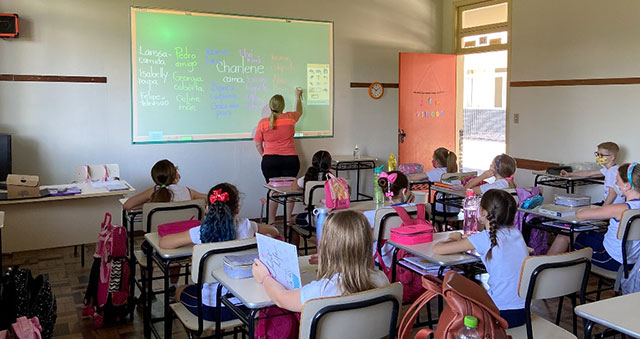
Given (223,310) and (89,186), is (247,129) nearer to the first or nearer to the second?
(89,186)

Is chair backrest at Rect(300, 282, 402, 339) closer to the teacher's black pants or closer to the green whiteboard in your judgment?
the teacher's black pants

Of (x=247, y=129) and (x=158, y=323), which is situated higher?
(x=247, y=129)

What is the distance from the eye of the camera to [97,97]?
626cm

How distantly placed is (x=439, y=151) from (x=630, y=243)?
266 cm

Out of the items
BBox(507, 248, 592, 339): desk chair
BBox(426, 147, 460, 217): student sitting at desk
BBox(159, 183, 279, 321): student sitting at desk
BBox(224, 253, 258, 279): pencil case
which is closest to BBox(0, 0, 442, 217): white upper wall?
BBox(426, 147, 460, 217): student sitting at desk

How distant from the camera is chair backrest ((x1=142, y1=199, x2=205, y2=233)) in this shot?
12.8 ft

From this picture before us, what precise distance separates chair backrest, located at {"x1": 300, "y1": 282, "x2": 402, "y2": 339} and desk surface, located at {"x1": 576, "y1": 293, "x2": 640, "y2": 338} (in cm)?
71

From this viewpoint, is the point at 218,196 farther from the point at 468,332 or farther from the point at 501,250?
the point at 468,332

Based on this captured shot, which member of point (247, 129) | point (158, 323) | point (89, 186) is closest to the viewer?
point (158, 323)

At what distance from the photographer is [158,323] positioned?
4070mm

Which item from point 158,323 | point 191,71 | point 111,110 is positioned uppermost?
point 191,71

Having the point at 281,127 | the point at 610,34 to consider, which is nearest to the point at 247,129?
the point at 281,127

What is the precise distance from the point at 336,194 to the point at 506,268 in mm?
1380

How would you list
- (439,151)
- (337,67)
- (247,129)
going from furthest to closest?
Answer: (337,67) < (247,129) < (439,151)
